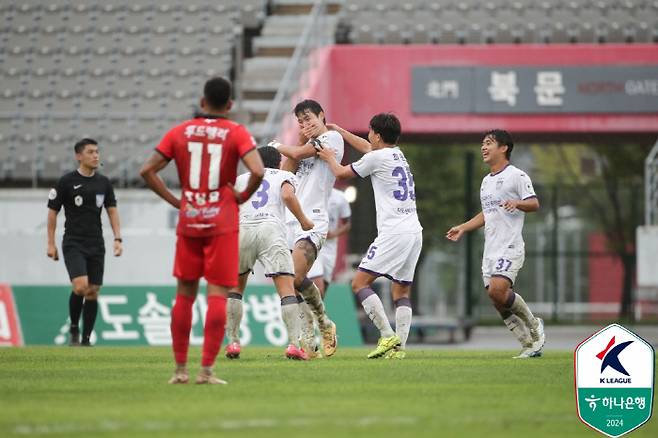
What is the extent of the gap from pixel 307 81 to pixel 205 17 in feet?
14.9

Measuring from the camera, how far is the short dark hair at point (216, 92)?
356 inches

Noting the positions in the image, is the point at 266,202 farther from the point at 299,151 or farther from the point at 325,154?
the point at 325,154

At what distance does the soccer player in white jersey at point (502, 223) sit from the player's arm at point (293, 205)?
5.94 feet

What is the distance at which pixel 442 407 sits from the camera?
7938 mm

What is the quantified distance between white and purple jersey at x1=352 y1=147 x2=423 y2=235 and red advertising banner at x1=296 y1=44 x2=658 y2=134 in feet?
43.3

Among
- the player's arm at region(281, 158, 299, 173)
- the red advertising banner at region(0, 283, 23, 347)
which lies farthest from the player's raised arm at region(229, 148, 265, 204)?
the red advertising banner at region(0, 283, 23, 347)

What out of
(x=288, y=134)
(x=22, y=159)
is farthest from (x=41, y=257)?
(x=288, y=134)

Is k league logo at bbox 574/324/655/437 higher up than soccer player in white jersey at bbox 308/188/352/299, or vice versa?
soccer player in white jersey at bbox 308/188/352/299

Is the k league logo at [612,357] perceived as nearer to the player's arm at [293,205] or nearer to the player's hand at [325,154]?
the player's arm at [293,205]

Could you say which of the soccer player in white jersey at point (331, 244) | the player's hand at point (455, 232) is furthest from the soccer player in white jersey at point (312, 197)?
the soccer player in white jersey at point (331, 244)

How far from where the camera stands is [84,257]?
15727 millimetres

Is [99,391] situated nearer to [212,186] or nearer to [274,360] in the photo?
[212,186]

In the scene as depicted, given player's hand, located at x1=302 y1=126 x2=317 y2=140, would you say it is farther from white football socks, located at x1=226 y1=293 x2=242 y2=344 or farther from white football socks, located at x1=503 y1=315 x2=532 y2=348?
white football socks, located at x1=503 y1=315 x2=532 y2=348

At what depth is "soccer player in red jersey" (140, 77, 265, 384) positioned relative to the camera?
902 centimetres
